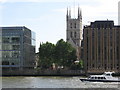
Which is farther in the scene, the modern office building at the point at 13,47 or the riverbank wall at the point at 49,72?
the modern office building at the point at 13,47

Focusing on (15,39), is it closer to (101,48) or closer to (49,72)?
(49,72)

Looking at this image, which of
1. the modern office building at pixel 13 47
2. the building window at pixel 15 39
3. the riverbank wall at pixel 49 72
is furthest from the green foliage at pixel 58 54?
Answer: the building window at pixel 15 39

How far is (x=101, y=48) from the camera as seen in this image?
13250cm

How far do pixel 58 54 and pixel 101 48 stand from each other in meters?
15.0

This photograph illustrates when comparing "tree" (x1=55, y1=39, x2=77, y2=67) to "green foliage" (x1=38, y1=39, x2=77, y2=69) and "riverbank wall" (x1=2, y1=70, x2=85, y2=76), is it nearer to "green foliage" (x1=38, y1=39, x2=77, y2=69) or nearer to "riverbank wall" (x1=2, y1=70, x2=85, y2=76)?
"green foliage" (x1=38, y1=39, x2=77, y2=69)

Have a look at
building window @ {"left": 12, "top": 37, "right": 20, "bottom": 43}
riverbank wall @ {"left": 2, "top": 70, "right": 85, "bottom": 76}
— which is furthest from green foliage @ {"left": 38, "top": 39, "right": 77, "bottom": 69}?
building window @ {"left": 12, "top": 37, "right": 20, "bottom": 43}

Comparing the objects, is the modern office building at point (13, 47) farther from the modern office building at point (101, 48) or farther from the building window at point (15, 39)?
the modern office building at point (101, 48)

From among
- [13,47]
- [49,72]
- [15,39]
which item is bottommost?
[49,72]

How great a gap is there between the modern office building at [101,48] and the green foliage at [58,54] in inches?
252

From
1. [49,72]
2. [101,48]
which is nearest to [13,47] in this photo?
[49,72]

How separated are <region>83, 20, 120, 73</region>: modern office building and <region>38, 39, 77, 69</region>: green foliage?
6411mm

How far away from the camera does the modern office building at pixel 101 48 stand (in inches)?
5207

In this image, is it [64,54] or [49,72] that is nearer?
[49,72]

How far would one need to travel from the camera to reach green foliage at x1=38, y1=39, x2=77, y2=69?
13588cm
